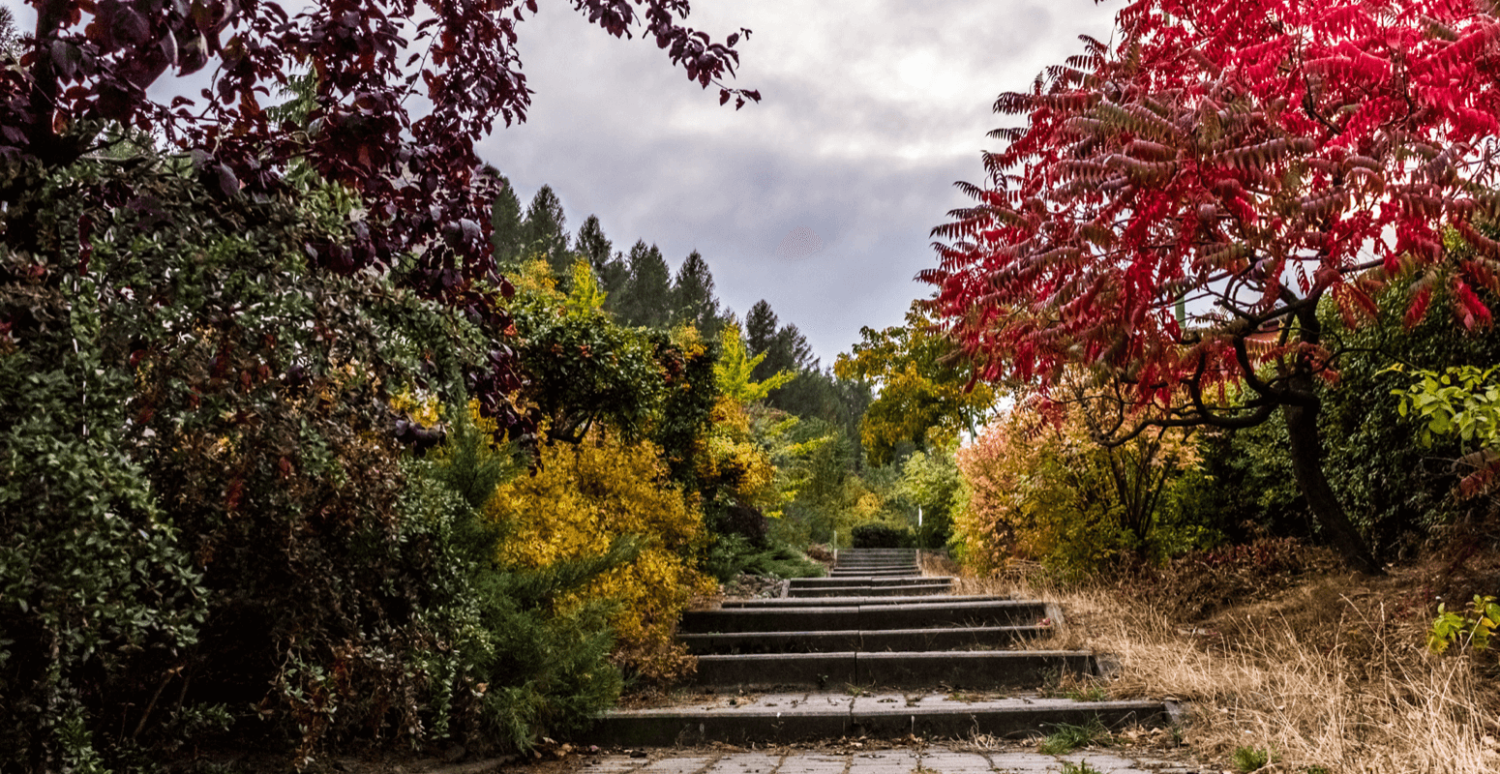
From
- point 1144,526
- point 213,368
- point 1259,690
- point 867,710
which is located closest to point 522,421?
point 213,368

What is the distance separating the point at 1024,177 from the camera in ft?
14.7

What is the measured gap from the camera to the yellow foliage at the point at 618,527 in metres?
4.86

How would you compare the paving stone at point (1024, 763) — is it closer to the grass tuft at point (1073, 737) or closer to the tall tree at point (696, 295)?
the grass tuft at point (1073, 737)

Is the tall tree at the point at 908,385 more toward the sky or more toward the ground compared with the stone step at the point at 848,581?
more toward the sky

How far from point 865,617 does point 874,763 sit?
10.8ft

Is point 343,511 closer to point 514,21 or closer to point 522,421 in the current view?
point 522,421

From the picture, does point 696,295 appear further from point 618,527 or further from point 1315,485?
point 1315,485

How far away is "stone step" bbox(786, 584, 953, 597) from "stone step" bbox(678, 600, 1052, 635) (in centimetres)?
317

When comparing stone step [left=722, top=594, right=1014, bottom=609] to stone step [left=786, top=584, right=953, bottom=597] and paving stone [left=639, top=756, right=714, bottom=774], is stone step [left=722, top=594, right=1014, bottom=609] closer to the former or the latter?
stone step [left=786, top=584, right=953, bottom=597]

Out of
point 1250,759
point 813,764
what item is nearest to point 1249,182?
point 1250,759

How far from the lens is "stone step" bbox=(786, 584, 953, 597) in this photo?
35.0 ft

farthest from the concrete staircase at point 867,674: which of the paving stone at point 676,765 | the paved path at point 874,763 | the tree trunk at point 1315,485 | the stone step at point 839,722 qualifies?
the tree trunk at point 1315,485

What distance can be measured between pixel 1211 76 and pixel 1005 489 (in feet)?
16.4

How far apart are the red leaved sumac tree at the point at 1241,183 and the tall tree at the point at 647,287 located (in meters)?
32.0
